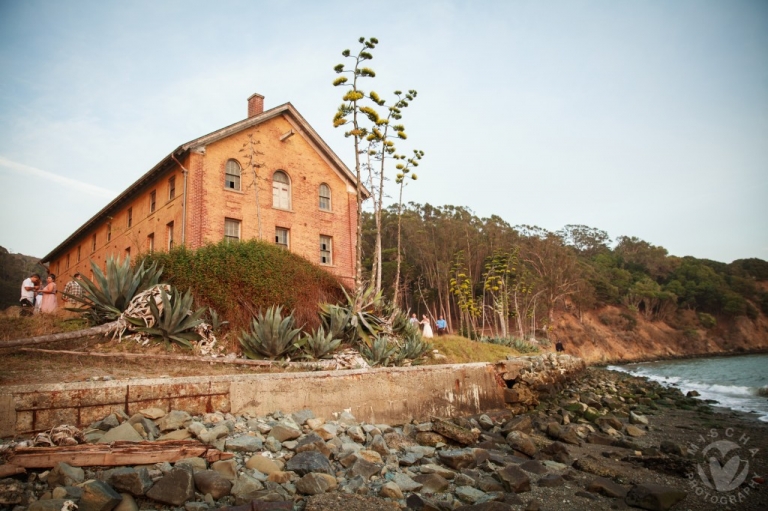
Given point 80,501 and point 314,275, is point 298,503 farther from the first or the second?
point 314,275

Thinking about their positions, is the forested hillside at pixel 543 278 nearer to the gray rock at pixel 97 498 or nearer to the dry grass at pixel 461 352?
the dry grass at pixel 461 352

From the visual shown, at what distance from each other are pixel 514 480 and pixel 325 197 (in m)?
19.1

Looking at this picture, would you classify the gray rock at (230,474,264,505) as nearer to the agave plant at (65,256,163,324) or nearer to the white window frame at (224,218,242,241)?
the agave plant at (65,256,163,324)

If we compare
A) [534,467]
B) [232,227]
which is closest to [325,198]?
[232,227]

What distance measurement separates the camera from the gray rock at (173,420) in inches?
190

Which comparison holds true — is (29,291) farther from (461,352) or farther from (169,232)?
(461,352)

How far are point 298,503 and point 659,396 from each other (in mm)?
16338

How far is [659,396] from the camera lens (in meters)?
16.0

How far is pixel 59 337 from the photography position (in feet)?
23.5

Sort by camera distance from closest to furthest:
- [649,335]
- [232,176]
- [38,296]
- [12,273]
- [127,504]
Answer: [127,504], [38,296], [232,176], [12,273], [649,335]

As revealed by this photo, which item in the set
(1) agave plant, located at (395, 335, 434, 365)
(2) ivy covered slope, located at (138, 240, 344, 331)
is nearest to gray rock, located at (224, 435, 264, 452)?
(2) ivy covered slope, located at (138, 240, 344, 331)

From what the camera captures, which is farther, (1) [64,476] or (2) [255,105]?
(2) [255,105]

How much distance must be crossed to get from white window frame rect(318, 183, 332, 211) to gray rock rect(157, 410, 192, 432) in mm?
18095

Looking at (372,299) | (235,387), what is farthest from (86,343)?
(372,299)
